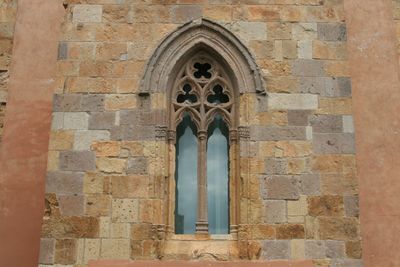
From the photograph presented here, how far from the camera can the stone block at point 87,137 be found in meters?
5.79

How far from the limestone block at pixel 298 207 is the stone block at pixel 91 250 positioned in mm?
1970

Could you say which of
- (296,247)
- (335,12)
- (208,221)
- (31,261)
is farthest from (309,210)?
(31,261)

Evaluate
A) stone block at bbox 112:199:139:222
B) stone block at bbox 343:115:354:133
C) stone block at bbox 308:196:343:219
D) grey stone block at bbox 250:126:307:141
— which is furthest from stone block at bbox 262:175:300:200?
stone block at bbox 112:199:139:222

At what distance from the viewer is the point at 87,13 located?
623cm

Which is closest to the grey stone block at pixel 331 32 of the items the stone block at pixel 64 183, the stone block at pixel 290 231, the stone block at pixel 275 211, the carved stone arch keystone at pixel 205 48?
the carved stone arch keystone at pixel 205 48

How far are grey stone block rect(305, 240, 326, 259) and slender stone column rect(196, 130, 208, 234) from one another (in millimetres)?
1074

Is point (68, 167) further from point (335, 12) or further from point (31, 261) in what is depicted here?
point (335, 12)

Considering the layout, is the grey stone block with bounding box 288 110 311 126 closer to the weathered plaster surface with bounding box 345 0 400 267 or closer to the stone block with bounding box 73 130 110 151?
the weathered plaster surface with bounding box 345 0 400 267

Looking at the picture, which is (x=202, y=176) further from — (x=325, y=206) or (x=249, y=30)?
(x=249, y=30)

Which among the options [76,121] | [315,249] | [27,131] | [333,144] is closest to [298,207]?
[315,249]

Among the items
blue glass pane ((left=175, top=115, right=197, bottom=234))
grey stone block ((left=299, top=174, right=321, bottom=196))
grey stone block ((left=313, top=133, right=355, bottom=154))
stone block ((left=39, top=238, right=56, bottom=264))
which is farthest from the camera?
blue glass pane ((left=175, top=115, right=197, bottom=234))

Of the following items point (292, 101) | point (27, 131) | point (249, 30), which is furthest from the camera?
point (27, 131)

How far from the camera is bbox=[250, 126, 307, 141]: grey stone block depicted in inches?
231

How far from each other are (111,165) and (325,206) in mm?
2262
